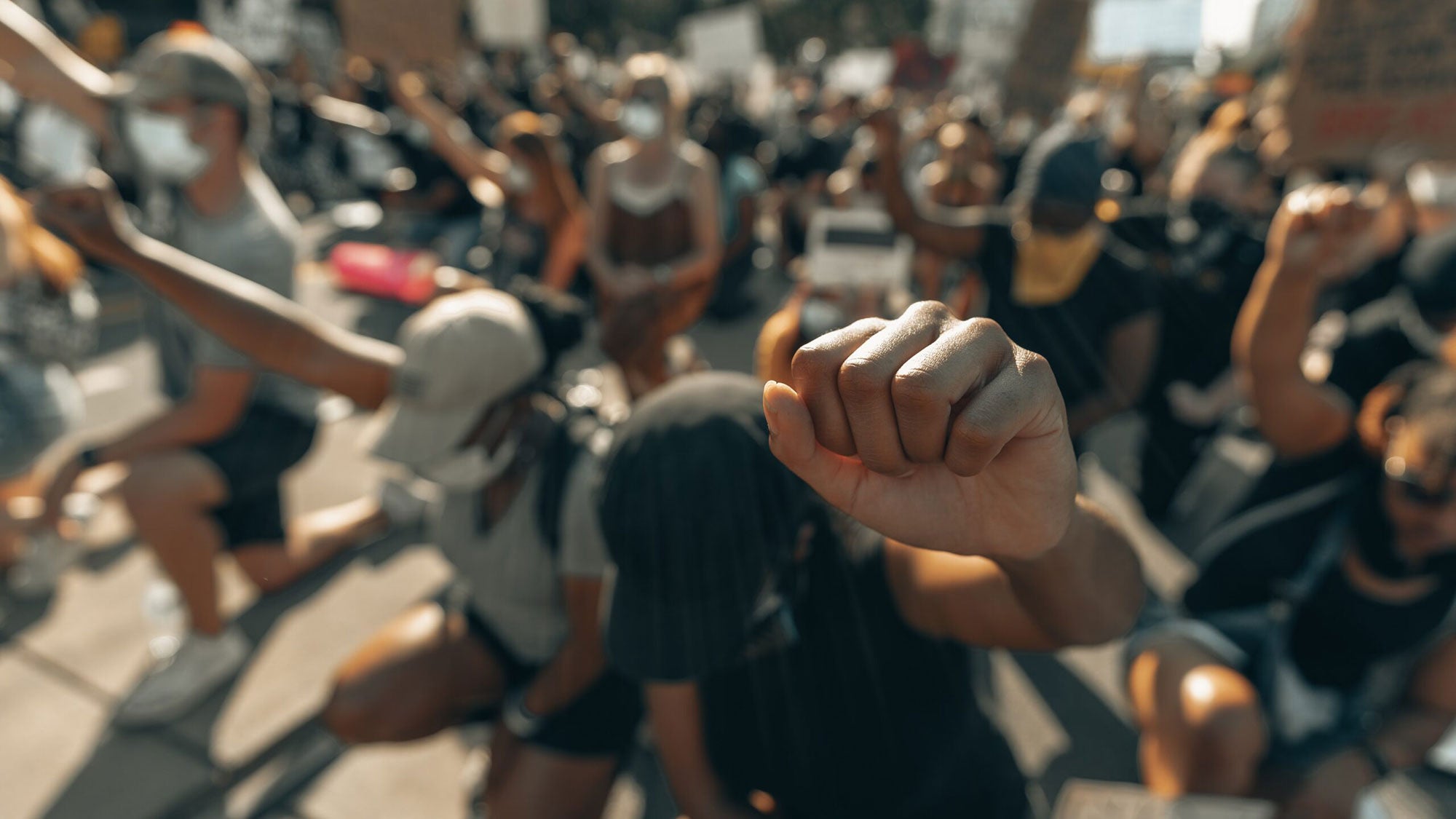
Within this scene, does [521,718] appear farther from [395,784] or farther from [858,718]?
[858,718]

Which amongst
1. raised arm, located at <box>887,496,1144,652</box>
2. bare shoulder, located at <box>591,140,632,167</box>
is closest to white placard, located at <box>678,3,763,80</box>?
bare shoulder, located at <box>591,140,632,167</box>

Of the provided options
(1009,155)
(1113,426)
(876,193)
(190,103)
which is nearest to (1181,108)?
(1009,155)

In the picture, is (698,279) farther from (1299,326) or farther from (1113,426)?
(1113,426)

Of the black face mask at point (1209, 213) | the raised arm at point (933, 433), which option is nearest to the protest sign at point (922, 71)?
the black face mask at point (1209, 213)

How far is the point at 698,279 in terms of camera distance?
3.39 meters

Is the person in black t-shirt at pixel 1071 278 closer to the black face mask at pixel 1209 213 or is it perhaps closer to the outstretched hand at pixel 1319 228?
the black face mask at pixel 1209 213

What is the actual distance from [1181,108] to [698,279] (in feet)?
33.4

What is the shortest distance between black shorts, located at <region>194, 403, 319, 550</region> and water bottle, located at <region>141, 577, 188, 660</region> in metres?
0.23

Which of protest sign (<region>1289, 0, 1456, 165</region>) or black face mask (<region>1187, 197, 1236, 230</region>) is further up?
protest sign (<region>1289, 0, 1456, 165</region>)

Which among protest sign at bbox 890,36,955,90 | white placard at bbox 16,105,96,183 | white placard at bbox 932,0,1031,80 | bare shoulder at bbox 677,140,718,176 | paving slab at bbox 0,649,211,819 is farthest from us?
protest sign at bbox 890,36,955,90

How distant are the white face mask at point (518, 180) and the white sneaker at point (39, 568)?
2.47m

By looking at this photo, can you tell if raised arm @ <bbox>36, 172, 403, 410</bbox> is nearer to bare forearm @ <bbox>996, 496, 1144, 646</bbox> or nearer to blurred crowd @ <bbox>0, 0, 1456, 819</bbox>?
blurred crowd @ <bbox>0, 0, 1456, 819</bbox>

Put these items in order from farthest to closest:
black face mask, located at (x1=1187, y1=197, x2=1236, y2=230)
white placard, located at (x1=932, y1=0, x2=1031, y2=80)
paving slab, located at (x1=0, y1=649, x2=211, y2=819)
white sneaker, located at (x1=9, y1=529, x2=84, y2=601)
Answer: white placard, located at (x1=932, y1=0, x2=1031, y2=80) < black face mask, located at (x1=1187, y1=197, x2=1236, y2=230) < white sneaker, located at (x1=9, y1=529, x2=84, y2=601) < paving slab, located at (x1=0, y1=649, x2=211, y2=819)

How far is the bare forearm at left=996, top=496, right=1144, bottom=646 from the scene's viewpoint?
968 mm
